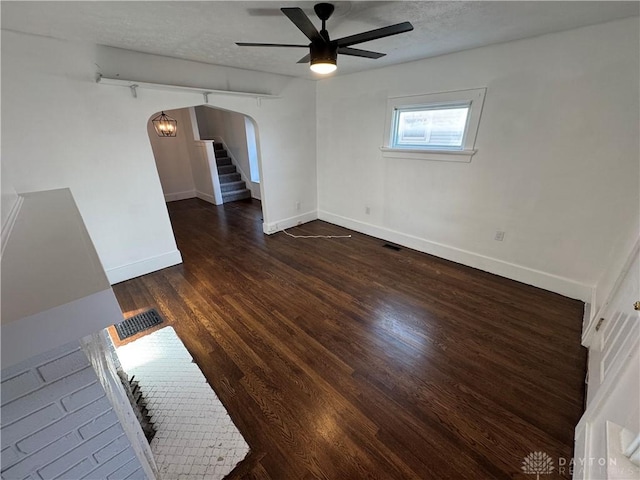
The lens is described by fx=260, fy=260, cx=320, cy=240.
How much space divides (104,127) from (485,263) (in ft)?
14.3

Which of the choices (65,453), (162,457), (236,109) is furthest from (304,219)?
(65,453)

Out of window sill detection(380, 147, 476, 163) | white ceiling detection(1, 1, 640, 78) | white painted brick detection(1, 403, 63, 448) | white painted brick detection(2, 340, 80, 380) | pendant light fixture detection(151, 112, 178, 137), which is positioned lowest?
white painted brick detection(1, 403, 63, 448)

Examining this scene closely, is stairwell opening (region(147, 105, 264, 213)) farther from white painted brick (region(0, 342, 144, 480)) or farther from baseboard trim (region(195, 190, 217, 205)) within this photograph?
white painted brick (region(0, 342, 144, 480))

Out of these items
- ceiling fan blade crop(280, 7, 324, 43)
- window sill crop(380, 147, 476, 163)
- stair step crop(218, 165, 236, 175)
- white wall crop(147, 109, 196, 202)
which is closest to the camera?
ceiling fan blade crop(280, 7, 324, 43)

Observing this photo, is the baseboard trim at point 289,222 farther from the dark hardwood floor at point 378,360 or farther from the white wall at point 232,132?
the white wall at point 232,132

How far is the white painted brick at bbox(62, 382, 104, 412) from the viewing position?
65cm

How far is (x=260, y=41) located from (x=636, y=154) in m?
3.26

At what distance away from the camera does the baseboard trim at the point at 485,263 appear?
2631 mm

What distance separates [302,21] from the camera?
145 cm

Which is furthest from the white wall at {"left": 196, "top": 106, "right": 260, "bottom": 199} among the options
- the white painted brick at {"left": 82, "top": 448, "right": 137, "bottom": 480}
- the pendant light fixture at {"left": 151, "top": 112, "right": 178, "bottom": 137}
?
the white painted brick at {"left": 82, "top": 448, "right": 137, "bottom": 480}

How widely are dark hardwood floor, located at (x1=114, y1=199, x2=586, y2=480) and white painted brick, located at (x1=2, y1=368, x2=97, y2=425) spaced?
1.11 meters

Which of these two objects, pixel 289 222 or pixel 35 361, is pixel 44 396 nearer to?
pixel 35 361

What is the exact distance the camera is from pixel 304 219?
15.6 ft

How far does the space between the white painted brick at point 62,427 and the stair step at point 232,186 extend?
592 cm
